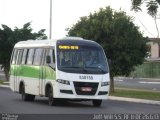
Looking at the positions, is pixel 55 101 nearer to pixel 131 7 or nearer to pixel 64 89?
pixel 64 89

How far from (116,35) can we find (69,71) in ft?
47.9

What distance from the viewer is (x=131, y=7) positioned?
34250 millimetres

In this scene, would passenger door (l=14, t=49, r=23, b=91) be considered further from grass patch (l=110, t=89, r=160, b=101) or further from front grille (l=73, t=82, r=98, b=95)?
grass patch (l=110, t=89, r=160, b=101)

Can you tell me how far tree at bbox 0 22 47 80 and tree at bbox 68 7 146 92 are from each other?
1987 cm

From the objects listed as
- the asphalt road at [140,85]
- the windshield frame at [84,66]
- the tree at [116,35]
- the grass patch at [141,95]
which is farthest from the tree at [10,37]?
the windshield frame at [84,66]

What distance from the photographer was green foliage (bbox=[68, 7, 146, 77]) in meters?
40.9

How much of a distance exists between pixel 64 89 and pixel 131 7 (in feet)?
30.2

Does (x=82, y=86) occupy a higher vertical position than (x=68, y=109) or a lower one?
higher

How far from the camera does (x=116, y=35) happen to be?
41000 mm

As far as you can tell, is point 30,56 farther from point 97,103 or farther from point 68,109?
point 68,109

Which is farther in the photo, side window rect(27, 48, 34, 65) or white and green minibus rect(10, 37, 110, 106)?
side window rect(27, 48, 34, 65)

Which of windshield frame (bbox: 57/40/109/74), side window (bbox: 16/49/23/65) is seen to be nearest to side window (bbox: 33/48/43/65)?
windshield frame (bbox: 57/40/109/74)

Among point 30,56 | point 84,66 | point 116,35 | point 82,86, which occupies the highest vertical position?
point 116,35

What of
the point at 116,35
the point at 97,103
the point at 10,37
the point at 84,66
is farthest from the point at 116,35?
the point at 10,37
